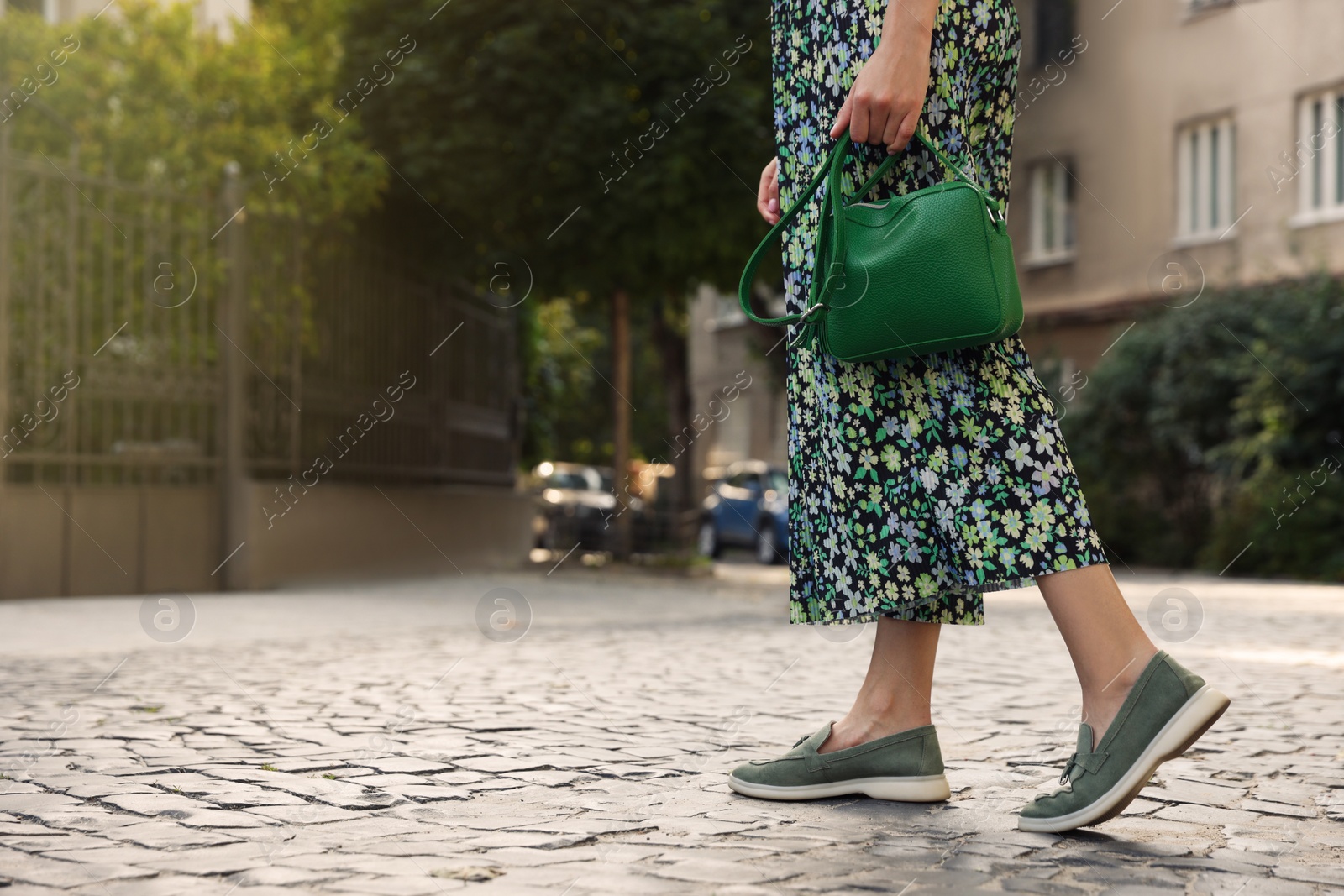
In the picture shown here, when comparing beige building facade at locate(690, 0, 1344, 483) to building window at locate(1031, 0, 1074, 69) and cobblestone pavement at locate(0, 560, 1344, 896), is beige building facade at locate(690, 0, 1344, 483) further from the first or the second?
cobblestone pavement at locate(0, 560, 1344, 896)

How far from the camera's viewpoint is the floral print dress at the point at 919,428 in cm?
265

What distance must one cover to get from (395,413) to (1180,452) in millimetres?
10423

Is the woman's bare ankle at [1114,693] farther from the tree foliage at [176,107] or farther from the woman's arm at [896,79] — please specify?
the tree foliage at [176,107]

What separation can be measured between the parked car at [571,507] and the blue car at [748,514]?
1704mm

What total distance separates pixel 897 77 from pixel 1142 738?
1.28 metres

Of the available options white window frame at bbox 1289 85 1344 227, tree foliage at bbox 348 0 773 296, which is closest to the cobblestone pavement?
tree foliage at bbox 348 0 773 296

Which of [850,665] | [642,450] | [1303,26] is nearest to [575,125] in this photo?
[850,665]

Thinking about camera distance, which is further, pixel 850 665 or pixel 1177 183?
pixel 1177 183

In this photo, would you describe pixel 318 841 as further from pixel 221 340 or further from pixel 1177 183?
pixel 1177 183

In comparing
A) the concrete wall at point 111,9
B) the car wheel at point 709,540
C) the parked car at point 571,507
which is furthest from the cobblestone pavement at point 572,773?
the car wheel at point 709,540

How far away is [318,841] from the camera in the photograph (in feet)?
8.21

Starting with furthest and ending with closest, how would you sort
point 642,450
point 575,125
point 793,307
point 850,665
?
point 642,450, point 575,125, point 850,665, point 793,307

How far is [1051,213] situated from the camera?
73.5 feet

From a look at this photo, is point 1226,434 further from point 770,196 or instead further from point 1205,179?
point 770,196
